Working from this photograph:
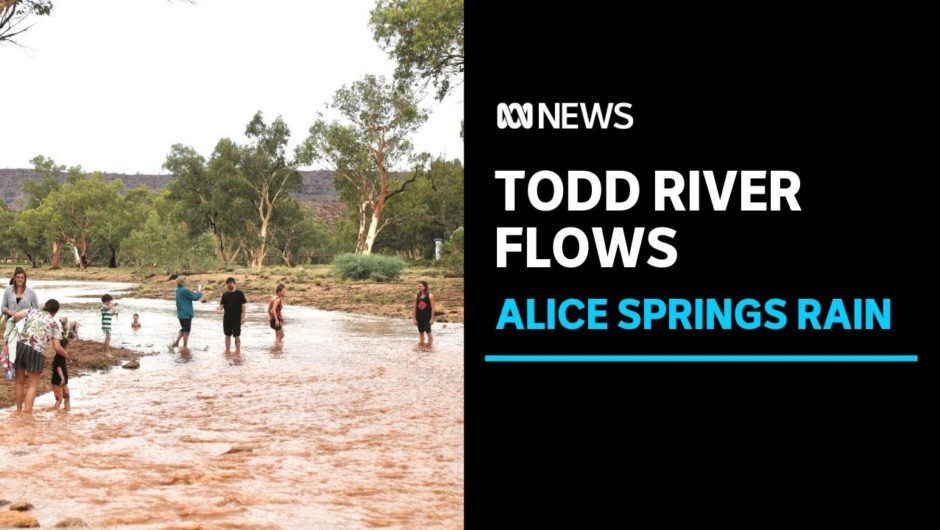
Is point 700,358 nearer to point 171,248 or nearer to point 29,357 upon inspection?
point 29,357

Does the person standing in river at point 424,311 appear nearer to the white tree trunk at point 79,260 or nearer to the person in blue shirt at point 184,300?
the person in blue shirt at point 184,300

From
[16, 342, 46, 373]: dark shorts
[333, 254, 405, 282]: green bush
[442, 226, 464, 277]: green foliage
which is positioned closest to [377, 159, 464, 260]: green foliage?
[442, 226, 464, 277]: green foliage

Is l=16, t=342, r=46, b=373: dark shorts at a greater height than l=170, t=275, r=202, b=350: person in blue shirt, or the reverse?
l=170, t=275, r=202, b=350: person in blue shirt

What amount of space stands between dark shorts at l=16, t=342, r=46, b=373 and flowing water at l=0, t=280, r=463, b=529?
663 millimetres

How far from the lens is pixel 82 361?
1789cm

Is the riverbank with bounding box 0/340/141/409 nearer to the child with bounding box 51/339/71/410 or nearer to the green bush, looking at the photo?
the child with bounding box 51/339/71/410

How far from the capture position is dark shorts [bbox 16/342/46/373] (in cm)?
1172

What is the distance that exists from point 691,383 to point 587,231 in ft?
2.54

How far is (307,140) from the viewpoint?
2458 inches

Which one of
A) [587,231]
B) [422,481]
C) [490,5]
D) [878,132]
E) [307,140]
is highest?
[307,140]

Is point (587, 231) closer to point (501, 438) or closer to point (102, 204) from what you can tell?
point (501, 438)

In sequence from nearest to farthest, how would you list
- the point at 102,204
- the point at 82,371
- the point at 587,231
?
the point at 587,231
the point at 82,371
the point at 102,204

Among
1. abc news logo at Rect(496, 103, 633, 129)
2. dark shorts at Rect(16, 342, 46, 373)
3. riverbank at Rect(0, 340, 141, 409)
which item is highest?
abc news logo at Rect(496, 103, 633, 129)

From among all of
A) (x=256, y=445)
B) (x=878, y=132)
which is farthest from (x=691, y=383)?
(x=256, y=445)
